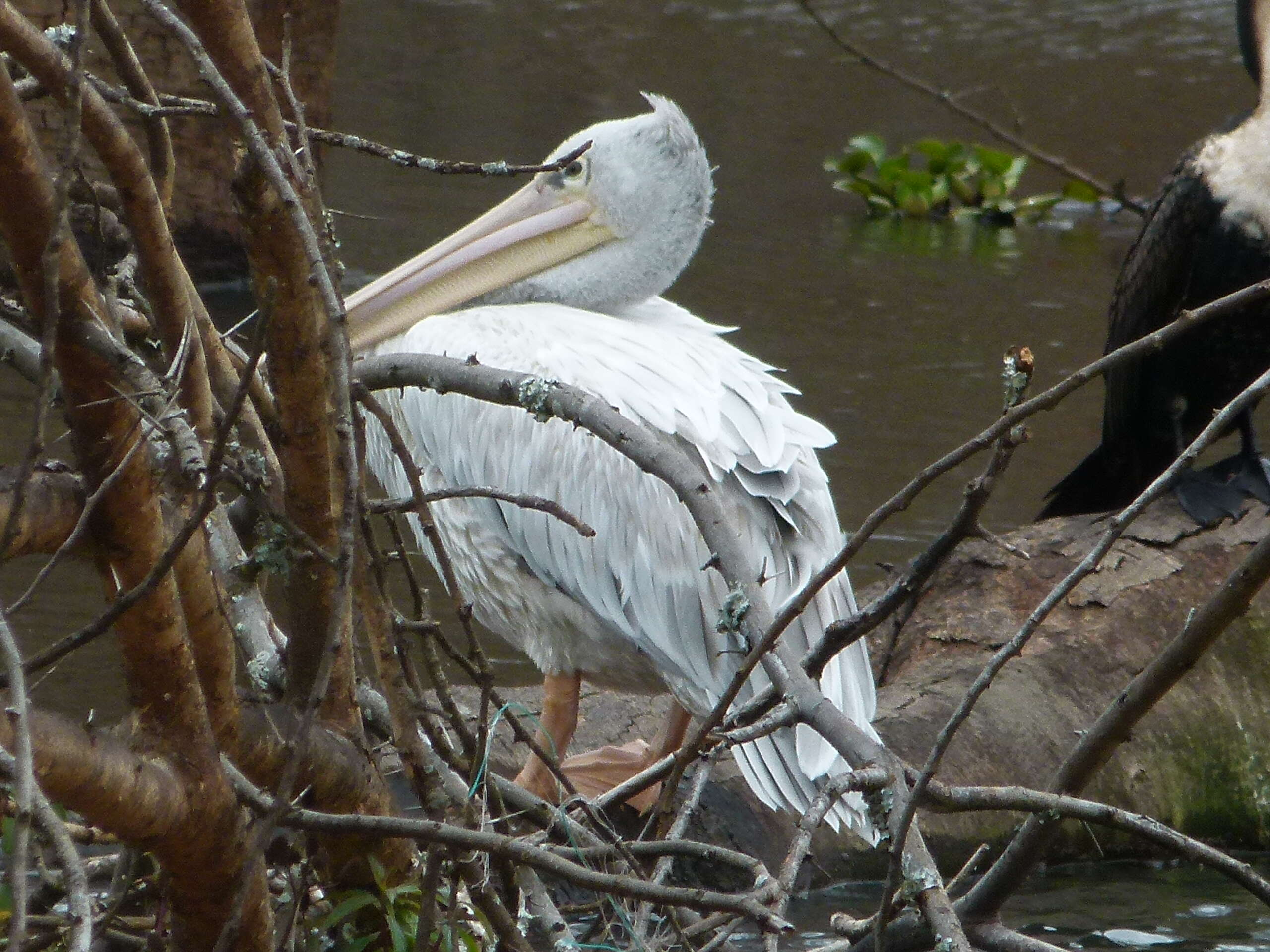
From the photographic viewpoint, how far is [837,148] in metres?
10.6

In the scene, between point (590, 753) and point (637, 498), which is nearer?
point (637, 498)

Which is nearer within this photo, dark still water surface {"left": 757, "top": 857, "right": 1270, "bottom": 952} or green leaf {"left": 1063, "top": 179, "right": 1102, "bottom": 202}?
dark still water surface {"left": 757, "top": 857, "right": 1270, "bottom": 952}

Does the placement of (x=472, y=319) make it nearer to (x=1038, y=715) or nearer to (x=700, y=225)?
(x=700, y=225)

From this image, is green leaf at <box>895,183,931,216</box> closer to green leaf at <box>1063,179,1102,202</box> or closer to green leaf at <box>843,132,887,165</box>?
green leaf at <box>843,132,887,165</box>

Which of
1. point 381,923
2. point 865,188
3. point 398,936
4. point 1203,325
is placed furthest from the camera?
point 865,188

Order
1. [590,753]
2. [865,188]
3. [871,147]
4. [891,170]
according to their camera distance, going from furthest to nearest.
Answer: [871,147] < [865,188] < [891,170] < [590,753]

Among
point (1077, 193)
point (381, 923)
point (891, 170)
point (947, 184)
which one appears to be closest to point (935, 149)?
point (947, 184)

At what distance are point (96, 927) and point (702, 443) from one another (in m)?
1.34

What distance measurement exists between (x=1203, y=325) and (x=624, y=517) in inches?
55.7

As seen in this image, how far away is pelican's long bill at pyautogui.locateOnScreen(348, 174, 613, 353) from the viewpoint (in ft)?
11.6

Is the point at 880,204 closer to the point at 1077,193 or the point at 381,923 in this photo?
the point at 1077,193

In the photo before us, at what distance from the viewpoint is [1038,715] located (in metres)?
3.11

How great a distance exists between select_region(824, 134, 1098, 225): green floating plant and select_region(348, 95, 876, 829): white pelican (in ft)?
19.1

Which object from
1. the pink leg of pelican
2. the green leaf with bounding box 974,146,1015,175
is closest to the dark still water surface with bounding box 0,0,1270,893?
the green leaf with bounding box 974,146,1015,175
